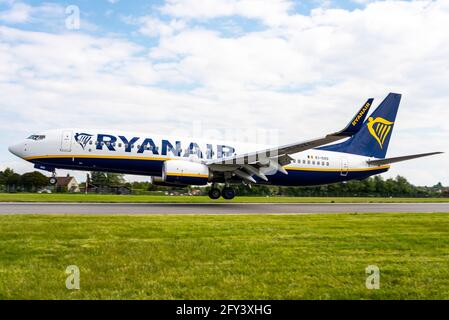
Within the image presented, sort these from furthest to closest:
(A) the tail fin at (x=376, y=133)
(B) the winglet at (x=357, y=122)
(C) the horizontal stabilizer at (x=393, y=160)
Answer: (A) the tail fin at (x=376, y=133) < (C) the horizontal stabilizer at (x=393, y=160) < (B) the winglet at (x=357, y=122)

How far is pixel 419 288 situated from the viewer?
5840 mm

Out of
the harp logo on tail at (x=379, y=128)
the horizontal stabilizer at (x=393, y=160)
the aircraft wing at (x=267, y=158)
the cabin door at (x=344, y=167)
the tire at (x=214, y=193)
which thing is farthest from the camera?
the harp logo on tail at (x=379, y=128)

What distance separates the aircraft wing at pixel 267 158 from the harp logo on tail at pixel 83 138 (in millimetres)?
7738

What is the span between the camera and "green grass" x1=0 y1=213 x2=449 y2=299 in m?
5.58

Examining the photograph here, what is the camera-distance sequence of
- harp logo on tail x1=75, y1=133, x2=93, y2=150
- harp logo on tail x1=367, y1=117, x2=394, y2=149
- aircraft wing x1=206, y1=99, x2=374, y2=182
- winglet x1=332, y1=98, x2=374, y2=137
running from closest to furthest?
winglet x1=332, y1=98, x2=374, y2=137 < aircraft wing x1=206, y1=99, x2=374, y2=182 < harp logo on tail x1=75, y1=133, x2=93, y2=150 < harp logo on tail x1=367, y1=117, x2=394, y2=149

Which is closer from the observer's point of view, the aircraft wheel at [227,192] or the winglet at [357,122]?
the winglet at [357,122]

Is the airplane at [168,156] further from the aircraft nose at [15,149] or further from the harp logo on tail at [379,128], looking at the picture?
the harp logo on tail at [379,128]

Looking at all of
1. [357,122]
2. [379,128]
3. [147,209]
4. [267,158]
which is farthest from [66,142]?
[379,128]

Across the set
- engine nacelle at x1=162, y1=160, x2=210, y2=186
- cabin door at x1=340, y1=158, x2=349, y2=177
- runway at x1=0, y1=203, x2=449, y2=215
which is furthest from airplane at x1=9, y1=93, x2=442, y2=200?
cabin door at x1=340, y1=158, x2=349, y2=177

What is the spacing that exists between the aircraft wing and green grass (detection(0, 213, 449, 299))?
12.9 metres

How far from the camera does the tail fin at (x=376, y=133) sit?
37.2 m

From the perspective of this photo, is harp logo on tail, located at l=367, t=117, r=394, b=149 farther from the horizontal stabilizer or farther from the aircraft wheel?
the aircraft wheel

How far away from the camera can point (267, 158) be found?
2817 centimetres

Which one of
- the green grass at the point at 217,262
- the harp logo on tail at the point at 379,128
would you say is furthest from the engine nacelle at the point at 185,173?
the harp logo on tail at the point at 379,128
